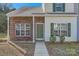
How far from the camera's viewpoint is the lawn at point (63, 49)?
3.38m

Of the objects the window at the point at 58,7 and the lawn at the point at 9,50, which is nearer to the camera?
the window at the point at 58,7

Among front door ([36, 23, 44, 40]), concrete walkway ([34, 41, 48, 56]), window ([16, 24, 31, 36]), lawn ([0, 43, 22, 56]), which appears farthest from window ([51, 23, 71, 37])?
lawn ([0, 43, 22, 56])

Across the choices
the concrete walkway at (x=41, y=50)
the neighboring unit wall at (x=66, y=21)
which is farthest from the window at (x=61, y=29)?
the concrete walkway at (x=41, y=50)

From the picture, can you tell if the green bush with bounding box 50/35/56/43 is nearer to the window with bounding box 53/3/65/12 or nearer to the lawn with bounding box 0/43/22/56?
the window with bounding box 53/3/65/12

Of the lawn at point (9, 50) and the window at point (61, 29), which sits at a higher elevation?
the window at point (61, 29)

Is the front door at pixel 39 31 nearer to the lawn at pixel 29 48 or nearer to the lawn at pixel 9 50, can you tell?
the lawn at pixel 29 48

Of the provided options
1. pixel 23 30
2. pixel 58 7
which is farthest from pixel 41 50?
pixel 58 7

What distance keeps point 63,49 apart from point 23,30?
30.4 inches

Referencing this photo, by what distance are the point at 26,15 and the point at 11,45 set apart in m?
0.59

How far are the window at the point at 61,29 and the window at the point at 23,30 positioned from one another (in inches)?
16.4

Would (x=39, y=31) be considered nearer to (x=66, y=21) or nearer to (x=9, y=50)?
(x=66, y=21)

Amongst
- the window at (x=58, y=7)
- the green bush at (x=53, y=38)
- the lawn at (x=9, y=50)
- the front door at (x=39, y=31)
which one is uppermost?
the window at (x=58, y=7)

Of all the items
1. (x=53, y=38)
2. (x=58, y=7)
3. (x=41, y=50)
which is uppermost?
(x=58, y=7)

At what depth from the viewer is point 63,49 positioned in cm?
340
